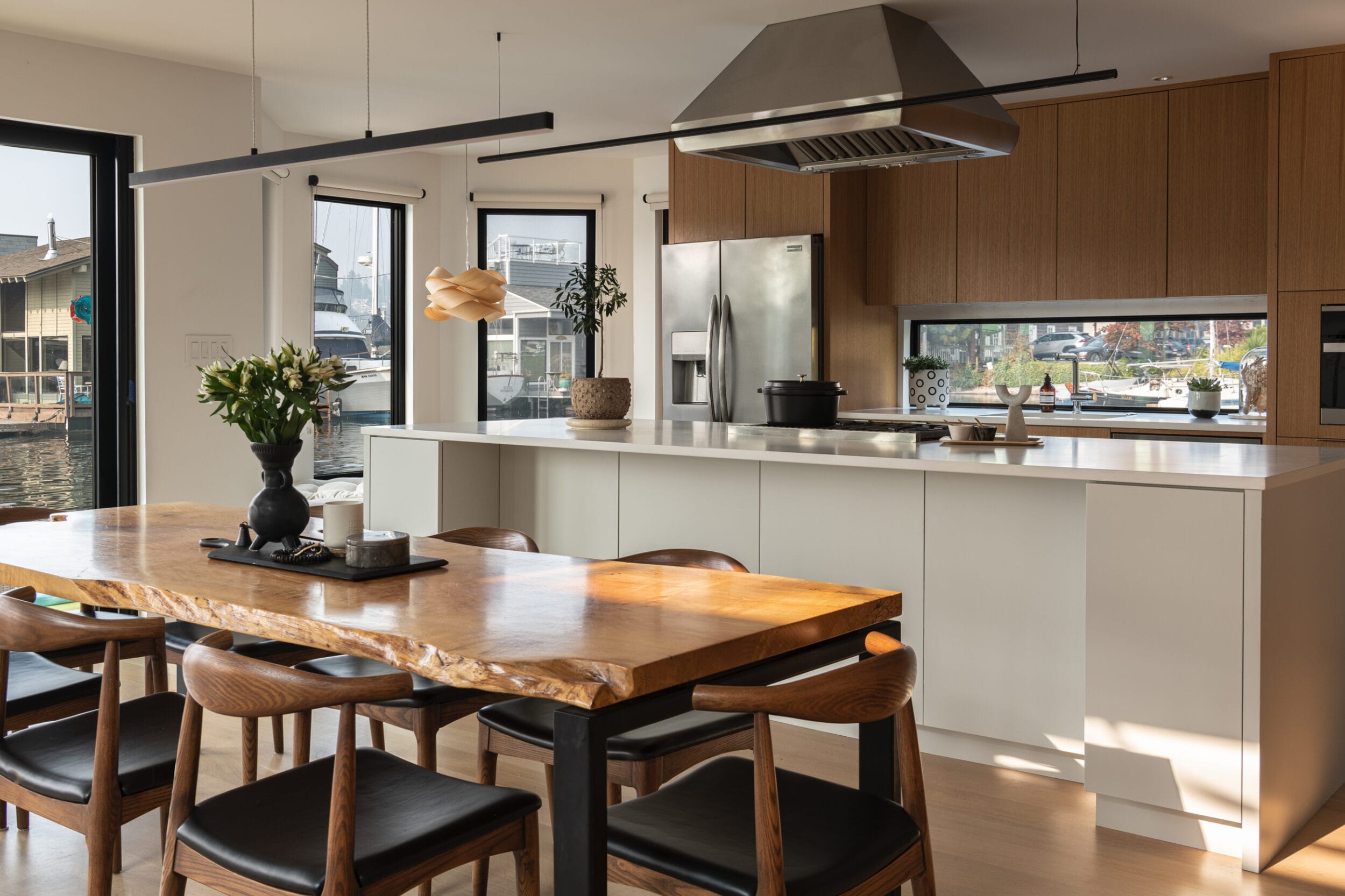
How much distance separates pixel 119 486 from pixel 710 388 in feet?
9.79

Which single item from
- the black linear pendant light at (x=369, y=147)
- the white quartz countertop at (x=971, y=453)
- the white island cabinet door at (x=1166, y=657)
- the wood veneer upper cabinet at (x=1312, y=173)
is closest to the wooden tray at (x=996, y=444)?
the white quartz countertop at (x=971, y=453)

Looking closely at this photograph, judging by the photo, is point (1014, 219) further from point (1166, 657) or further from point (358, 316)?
point (358, 316)

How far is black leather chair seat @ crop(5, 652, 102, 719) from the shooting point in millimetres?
2279

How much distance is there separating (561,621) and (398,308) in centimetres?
598

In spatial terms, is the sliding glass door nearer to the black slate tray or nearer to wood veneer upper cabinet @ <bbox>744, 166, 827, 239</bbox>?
wood veneer upper cabinet @ <bbox>744, 166, 827, 239</bbox>

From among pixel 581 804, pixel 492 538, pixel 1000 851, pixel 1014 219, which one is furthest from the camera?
pixel 1014 219

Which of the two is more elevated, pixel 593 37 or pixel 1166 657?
pixel 593 37

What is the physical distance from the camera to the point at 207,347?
537 centimetres

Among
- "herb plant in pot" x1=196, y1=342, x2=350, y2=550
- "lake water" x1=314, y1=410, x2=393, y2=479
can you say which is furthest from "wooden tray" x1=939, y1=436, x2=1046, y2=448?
"lake water" x1=314, y1=410, x2=393, y2=479

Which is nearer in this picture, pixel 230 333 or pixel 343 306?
pixel 230 333

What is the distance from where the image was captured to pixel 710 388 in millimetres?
6188

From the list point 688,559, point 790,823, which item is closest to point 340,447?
point 688,559

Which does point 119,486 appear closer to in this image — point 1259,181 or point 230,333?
point 230,333

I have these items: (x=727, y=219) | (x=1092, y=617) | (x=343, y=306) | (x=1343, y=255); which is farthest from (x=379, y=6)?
(x=1343, y=255)
